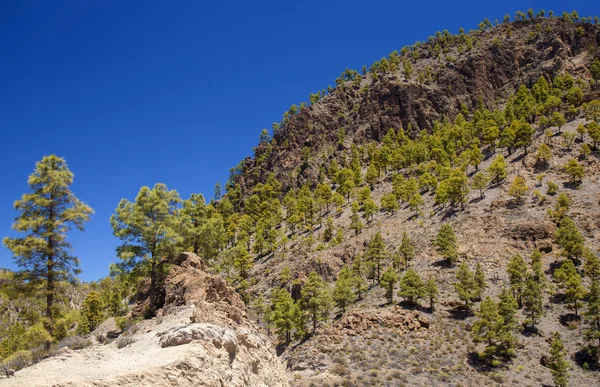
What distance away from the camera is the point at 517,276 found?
164 ft

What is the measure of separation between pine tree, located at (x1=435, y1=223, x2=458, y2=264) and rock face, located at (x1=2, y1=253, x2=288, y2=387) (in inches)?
1945

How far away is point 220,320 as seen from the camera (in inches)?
559

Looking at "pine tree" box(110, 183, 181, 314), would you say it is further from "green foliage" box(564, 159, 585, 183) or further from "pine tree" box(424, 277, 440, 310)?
"green foliage" box(564, 159, 585, 183)

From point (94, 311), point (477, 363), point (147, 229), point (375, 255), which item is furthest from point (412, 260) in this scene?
point (94, 311)

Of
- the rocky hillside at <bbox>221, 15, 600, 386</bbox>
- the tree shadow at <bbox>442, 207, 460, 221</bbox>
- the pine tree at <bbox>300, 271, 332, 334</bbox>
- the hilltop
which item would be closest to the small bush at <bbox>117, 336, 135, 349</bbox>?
the hilltop

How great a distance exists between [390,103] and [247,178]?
235 ft

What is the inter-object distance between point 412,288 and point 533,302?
1480 centimetres

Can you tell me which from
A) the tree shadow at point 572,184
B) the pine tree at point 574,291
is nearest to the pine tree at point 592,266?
the pine tree at point 574,291

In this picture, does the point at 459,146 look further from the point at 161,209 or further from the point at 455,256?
the point at 161,209

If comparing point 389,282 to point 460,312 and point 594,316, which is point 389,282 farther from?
point 594,316

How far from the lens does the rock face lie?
7.93 meters

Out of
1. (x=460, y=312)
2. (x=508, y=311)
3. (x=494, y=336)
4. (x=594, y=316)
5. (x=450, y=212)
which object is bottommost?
(x=494, y=336)

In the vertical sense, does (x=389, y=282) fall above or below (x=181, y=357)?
above

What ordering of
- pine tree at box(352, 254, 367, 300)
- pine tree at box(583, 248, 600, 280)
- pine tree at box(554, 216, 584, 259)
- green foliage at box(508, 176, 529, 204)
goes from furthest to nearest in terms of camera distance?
green foliage at box(508, 176, 529, 204) → pine tree at box(352, 254, 367, 300) → pine tree at box(554, 216, 584, 259) → pine tree at box(583, 248, 600, 280)
